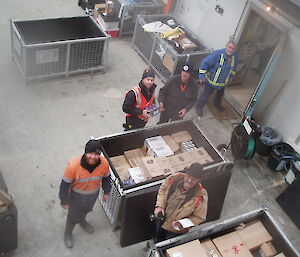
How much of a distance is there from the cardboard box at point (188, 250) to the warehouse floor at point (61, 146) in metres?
1.04

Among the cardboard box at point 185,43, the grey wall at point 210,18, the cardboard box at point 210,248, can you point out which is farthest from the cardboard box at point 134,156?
the grey wall at point 210,18

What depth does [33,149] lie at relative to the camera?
645cm

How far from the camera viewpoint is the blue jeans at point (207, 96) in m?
7.68

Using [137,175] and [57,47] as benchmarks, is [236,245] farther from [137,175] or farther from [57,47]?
[57,47]

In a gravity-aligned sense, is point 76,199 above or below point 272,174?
above

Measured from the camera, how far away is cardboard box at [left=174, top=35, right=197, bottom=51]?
27.7 ft

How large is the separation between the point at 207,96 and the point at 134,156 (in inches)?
103

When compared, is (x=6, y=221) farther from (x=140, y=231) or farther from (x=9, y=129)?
(x=9, y=129)

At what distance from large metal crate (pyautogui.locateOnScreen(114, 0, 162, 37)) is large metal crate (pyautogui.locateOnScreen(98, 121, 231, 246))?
4363mm

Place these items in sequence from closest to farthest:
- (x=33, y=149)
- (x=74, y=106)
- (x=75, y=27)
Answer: (x=33, y=149) < (x=74, y=106) < (x=75, y=27)

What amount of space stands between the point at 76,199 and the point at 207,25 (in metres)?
5.77

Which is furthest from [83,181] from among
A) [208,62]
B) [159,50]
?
[159,50]

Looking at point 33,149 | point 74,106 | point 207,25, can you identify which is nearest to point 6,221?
point 33,149

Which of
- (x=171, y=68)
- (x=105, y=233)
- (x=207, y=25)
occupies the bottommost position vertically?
(x=105, y=233)
